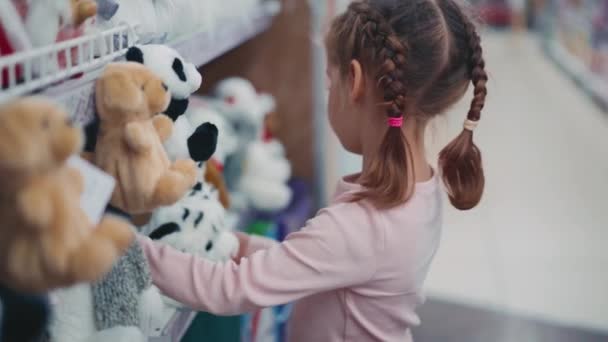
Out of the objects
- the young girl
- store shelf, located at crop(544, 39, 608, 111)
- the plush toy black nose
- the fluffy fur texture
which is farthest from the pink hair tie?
store shelf, located at crop(544, 39, 608, 111)

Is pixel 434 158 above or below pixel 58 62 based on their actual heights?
below

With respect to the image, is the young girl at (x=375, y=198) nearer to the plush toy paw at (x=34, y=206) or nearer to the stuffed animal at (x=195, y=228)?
the stuffed animal at (x=195, y=228)

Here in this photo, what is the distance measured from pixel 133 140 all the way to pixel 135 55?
0.12 meters

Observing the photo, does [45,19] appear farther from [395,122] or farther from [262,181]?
[262,181]

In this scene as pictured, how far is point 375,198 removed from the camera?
2.82 feet

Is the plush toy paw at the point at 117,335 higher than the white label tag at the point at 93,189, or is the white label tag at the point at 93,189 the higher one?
the white label tag at the point at 93,189

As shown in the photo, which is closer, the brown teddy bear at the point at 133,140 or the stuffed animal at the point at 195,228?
the brown teddy bear at the point at 133,140

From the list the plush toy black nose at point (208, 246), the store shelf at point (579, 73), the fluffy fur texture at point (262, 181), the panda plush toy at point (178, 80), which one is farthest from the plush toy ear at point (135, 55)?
the store shelf at point (579, 73)

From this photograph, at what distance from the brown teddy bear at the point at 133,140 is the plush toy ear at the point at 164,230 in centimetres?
21

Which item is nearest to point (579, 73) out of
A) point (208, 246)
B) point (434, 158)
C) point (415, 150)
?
point (434, 158)

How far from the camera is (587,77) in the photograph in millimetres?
4281

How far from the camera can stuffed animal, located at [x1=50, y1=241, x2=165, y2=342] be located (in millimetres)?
653

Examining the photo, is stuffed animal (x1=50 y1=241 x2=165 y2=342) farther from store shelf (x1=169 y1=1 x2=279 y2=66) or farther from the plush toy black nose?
store shelf (x1=169 y1=1 x2=279 y2=66)

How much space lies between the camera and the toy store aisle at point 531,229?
1.96 meters
